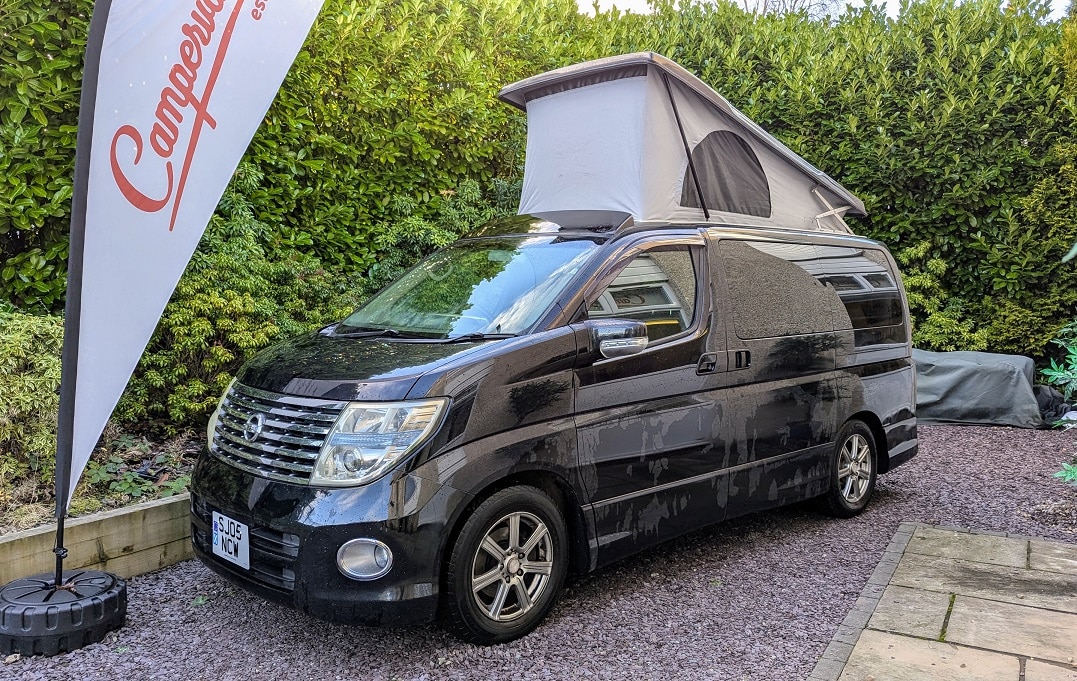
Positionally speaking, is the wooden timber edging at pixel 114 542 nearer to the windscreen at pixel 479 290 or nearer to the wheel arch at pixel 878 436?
the windscreen at pixel 479 290

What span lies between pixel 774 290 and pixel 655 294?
98 cm

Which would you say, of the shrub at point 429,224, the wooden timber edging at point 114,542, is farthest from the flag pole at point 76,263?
the shrub at point 429,224

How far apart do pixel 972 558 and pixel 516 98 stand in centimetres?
396

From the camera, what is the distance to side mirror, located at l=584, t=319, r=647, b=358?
3865 mm

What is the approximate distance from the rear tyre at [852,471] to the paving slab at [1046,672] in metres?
1.90

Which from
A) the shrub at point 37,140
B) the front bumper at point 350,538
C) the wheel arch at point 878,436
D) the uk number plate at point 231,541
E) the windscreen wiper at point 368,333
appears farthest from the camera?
the wheel arch at point 878,436

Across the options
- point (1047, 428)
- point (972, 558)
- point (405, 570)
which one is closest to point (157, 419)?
point (405, 570)

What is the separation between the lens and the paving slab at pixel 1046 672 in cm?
332

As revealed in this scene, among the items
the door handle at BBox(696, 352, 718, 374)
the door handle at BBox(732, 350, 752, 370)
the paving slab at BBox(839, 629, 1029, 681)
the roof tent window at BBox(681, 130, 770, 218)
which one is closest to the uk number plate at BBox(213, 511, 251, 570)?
the door handle at BBox(696, 352, 718, 374)

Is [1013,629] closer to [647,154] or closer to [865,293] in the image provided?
[865,293]

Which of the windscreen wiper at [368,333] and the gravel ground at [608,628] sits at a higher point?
the windscreen wiper at [368,333]

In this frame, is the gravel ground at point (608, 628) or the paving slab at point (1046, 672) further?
the gravel ground at point (608, 628)

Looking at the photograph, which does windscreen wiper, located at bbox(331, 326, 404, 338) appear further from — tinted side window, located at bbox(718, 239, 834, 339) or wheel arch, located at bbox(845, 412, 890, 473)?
wheel arch, located at bbox(845, 412, 890, 473)

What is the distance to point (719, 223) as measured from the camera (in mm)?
4891
